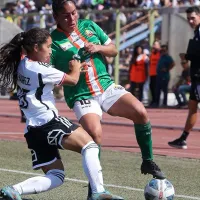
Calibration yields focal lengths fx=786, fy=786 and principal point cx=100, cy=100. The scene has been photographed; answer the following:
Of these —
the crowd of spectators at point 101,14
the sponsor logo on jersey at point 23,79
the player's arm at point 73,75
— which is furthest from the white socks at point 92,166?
the crowd of spectators at point 101,14

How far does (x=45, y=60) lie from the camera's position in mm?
7234

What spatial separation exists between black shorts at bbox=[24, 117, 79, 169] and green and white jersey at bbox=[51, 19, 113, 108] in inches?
52.5

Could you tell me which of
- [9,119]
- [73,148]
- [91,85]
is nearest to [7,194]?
[73,148]

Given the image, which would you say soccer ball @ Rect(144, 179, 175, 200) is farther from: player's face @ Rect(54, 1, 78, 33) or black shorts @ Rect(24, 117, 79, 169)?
player's face @ Rect(54, 1, 78, 33)

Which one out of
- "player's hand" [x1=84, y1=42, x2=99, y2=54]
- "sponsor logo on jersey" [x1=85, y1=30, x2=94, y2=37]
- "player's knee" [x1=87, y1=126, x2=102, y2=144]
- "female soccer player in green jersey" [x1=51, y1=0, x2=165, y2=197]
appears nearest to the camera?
"player's knee" [x1=87, y1=126, x2=102, y2=144]

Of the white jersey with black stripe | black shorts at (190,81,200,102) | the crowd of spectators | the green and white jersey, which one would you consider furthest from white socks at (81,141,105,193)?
the crowd of spectators

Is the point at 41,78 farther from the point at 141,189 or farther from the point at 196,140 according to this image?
the point at 196,140

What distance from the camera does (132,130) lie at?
52.3 feet

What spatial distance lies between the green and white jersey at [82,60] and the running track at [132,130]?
11.9 feet

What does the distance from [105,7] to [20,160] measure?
1999 centimetres

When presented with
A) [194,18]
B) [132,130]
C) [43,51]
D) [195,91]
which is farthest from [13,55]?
[132,130]

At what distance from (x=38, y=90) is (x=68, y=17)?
1474mm

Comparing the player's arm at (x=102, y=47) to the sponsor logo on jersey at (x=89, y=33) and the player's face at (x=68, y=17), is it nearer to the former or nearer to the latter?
the sponsor logo on jersey at (x=89, y=33)

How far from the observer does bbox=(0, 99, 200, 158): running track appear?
12.6m
